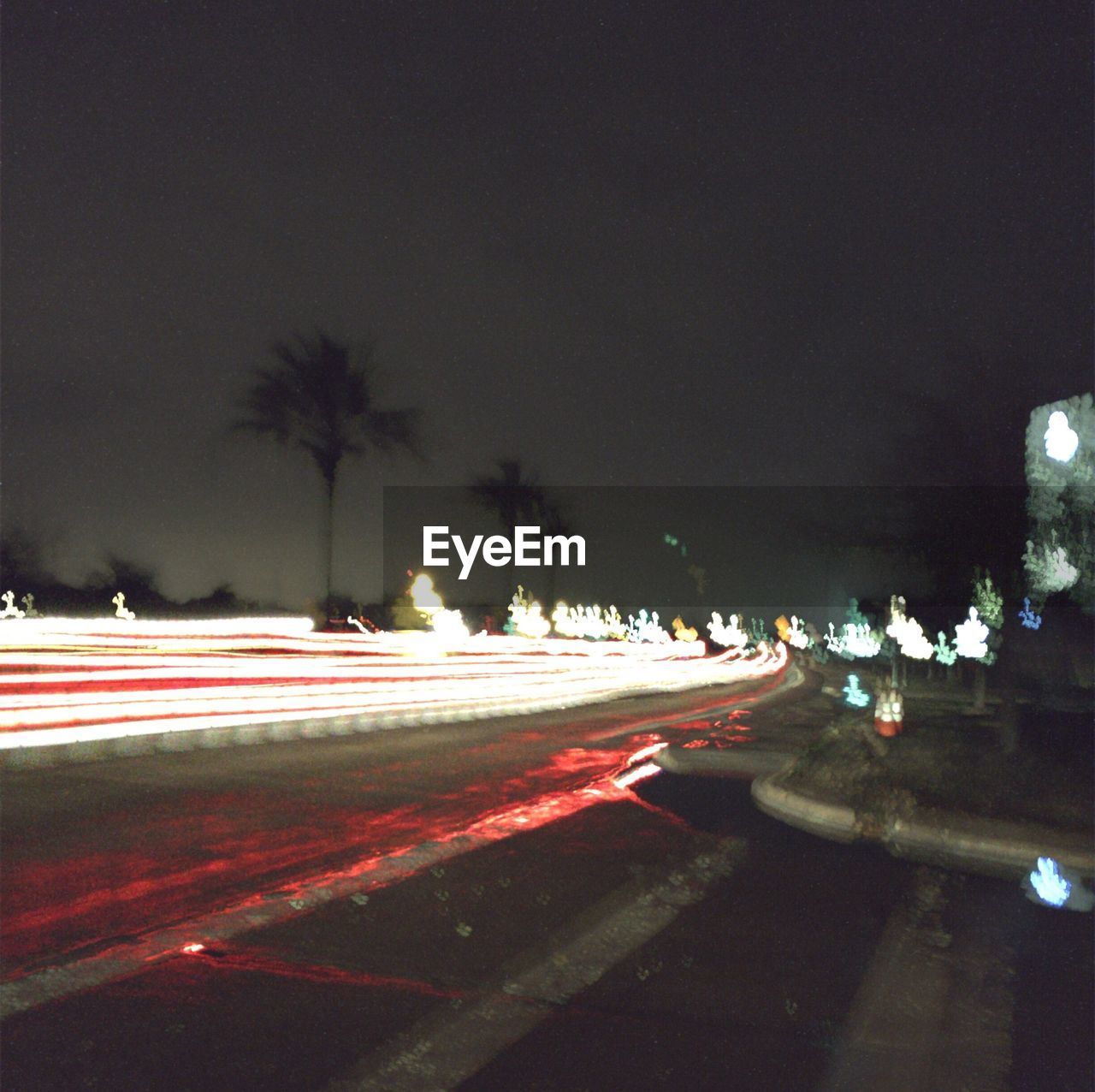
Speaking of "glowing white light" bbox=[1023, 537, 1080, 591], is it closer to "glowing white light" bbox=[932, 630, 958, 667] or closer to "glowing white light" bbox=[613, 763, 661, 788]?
"glowing white light" bbox=[613, 763, 661, 788]

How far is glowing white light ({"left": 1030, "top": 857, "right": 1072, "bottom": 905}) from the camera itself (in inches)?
290

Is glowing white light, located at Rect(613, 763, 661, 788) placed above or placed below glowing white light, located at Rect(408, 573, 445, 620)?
below

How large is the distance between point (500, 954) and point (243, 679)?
42.1 feet

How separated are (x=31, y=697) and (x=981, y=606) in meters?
14.6

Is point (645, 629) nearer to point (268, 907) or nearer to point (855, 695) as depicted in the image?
point (855, 695)

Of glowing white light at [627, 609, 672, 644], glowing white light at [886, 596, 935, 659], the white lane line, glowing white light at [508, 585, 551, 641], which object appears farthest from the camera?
glowing white light at [627, 609, 672, 644]

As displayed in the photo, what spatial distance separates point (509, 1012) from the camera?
505 centimetres

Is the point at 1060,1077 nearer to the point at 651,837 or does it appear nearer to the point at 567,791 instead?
the point at 651,837

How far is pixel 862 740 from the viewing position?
12.7m

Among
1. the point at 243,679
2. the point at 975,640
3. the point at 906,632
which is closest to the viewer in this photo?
the point at 243,679

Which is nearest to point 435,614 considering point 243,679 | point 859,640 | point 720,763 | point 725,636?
point 243,679

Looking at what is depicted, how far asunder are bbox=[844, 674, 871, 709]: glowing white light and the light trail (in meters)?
7.32

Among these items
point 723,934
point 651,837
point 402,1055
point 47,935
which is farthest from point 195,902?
point 651,837

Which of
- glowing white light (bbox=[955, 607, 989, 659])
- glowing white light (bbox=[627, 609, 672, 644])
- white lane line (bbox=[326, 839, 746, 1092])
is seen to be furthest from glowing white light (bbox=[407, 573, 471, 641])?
glowing white light (bbox=[627, 609, 672, 644])
